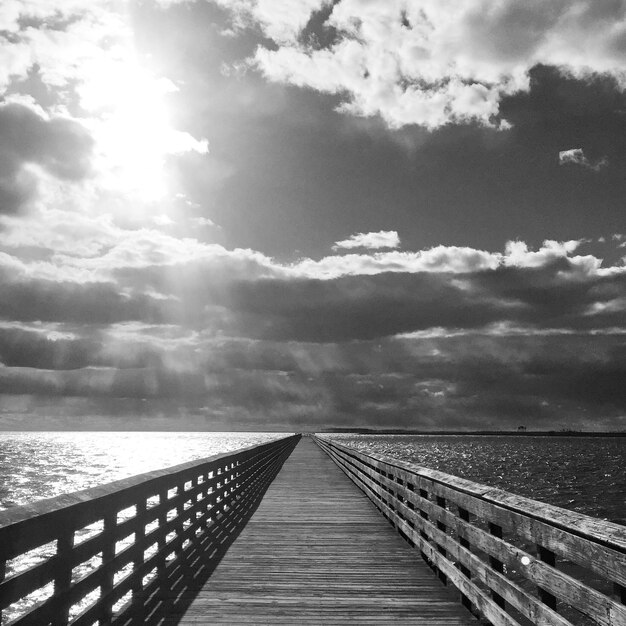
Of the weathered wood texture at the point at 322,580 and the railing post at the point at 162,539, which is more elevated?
the railing post at the point at 162,539

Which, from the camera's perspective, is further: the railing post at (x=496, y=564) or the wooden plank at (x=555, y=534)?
the railing post at (x=496, y=564)

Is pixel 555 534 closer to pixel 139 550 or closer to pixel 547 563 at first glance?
pixel 547 563

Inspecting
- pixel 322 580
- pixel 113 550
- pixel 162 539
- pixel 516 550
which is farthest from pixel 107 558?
pixel 516 550

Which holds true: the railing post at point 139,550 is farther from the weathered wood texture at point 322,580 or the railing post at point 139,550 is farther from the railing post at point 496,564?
the railing post at point 496,564

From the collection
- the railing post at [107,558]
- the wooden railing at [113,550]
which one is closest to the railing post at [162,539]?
the wooden railing at [113,550]

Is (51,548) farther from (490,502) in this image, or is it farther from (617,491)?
(617,491)

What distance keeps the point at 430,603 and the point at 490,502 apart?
5.36ft

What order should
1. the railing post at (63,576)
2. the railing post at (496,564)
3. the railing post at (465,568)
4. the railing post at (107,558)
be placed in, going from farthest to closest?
the railing post at (465,568) → the railing post at (496,564) → the railing post at (107,558) → the railing post at (63,576)

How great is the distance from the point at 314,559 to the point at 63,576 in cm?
454

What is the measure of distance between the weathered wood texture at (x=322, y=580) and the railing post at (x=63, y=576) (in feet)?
5.53

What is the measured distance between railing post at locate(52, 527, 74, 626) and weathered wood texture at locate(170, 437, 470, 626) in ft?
5.53

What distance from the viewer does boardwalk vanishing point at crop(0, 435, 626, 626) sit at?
139 inches

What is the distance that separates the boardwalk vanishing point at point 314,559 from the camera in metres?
3.53

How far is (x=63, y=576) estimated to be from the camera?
3951mm
